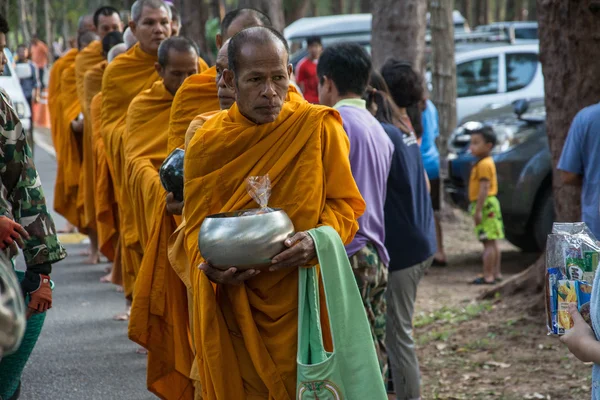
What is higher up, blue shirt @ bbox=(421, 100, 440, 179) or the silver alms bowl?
the silver alms bowl

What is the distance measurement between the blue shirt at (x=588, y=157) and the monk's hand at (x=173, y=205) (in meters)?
2.05

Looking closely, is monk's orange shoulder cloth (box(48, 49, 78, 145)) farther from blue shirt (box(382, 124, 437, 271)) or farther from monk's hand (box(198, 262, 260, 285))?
monk's hand (box(198, 262, 260, 285))

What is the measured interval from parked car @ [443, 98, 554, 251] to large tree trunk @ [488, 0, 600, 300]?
2282 millimetres

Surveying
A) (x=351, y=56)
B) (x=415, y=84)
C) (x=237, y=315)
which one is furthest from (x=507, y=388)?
(x=237, y=315)

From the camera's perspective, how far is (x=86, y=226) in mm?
8852

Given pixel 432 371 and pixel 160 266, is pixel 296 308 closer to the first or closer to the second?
pixel 160 266

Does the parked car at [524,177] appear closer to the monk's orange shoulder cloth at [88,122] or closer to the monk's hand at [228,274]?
the monk's orange shoulder cloth at [88,122]

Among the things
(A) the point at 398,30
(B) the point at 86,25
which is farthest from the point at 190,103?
(B) the point at 86,25

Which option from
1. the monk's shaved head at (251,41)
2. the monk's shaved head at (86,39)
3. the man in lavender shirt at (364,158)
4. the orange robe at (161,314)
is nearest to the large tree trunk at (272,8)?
the monk's shaved head at (86,39)

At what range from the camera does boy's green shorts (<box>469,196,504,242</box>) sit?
8.64 metres

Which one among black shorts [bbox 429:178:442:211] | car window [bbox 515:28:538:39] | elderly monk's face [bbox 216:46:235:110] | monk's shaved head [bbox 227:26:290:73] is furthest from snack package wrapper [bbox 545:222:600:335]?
car window [bbox 515:28:538:39]

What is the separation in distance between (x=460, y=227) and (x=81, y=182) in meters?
4.63

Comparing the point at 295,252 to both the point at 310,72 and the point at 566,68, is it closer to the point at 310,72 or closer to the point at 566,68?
the point at 566,68

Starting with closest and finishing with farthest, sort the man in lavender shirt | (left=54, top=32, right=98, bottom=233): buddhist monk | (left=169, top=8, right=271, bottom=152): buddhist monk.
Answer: the man in lavender shirt, (left=169, top=8, right=271, bottom=152): buddhist monk, (left=54, top=32, right=98, bottom=233): buddhist monk
